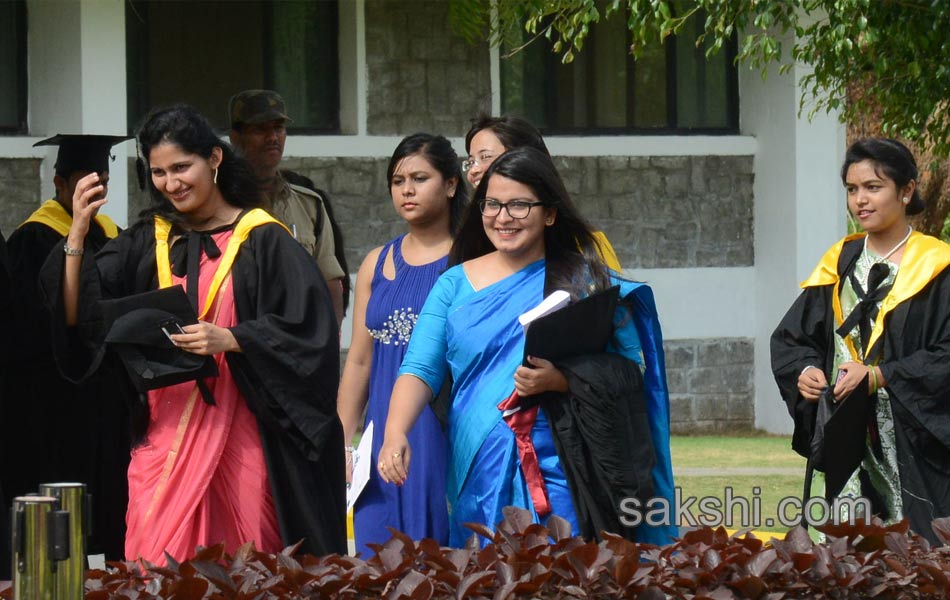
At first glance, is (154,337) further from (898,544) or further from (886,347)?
(886,347)

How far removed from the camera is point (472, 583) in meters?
A: 3.74

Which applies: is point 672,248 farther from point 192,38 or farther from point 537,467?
point 537,467

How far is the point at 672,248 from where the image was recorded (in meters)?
14.6

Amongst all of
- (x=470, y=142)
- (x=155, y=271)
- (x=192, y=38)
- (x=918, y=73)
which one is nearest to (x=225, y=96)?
(x=192, y=38)

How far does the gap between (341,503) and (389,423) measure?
55 cm

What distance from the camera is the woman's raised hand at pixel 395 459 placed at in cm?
508

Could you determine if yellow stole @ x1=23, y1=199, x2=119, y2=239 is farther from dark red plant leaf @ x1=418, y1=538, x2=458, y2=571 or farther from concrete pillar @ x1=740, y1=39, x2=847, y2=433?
concrete pillar @ x1=740, y1=39, x2=847, y2=433

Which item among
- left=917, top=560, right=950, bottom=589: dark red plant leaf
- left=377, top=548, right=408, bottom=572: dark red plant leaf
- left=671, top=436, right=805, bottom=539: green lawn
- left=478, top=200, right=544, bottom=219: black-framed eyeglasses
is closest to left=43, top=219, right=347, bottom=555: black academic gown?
left=478, top=200, right=544, bottom=219: black-framed eyeglasses

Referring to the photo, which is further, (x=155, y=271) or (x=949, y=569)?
(x=155, y=271)

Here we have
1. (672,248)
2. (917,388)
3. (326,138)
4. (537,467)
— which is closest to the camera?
(537,467)

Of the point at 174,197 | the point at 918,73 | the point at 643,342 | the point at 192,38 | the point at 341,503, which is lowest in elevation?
the point at 341,503

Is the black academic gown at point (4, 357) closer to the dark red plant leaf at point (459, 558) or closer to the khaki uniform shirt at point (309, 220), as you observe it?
the khaki uniform shirt at point (309, 220)

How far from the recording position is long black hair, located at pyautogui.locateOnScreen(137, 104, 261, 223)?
5.44m

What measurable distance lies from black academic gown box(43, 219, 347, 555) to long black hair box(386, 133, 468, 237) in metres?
1.02
